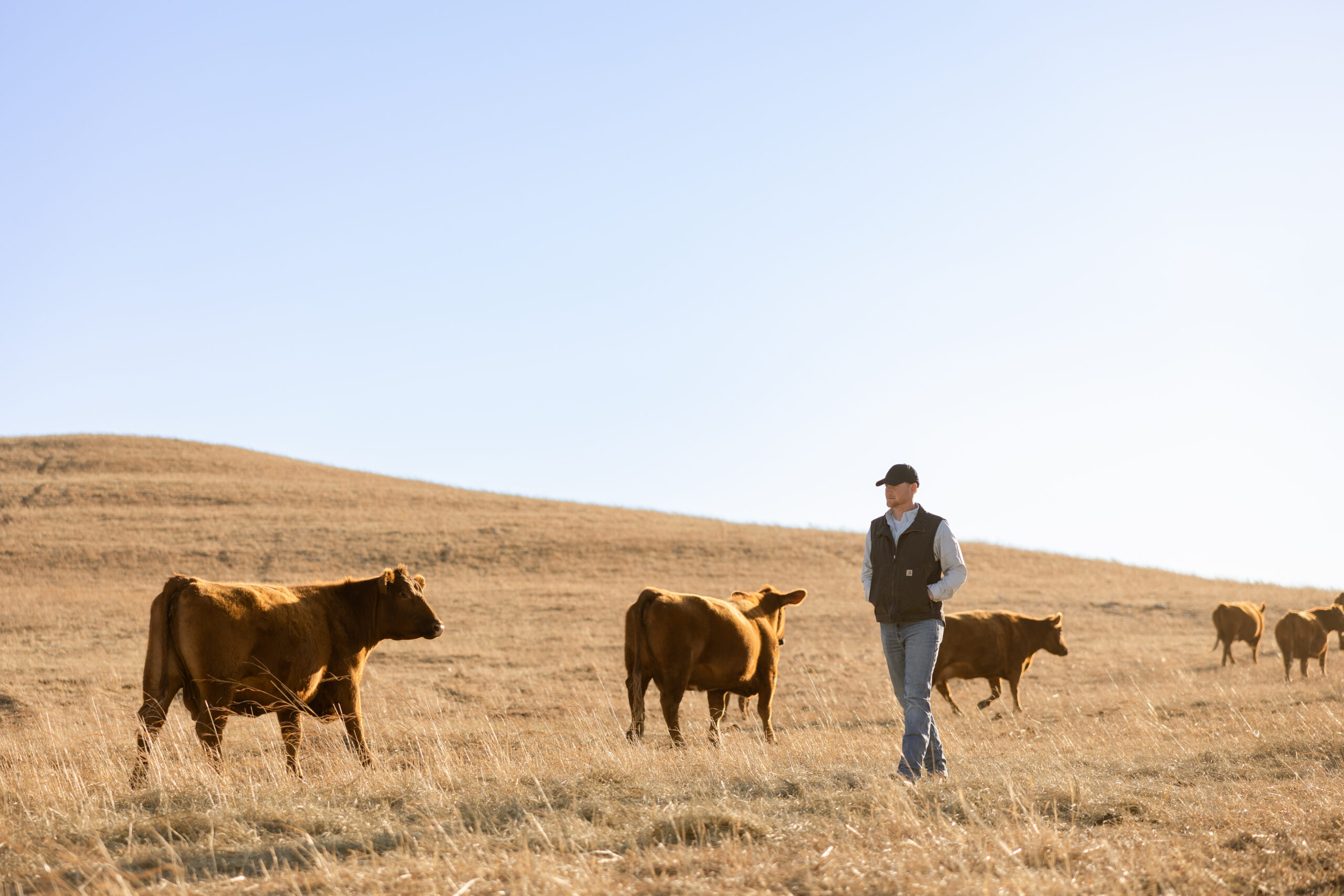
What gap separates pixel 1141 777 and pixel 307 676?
7.02 meters

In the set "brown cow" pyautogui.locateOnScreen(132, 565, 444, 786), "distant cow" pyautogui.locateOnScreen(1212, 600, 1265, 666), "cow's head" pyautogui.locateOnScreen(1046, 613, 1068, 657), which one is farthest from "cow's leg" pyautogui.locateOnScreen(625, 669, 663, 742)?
"distant cow" pyautogui.locateOnScreen(1212, 600, 1265, 666)

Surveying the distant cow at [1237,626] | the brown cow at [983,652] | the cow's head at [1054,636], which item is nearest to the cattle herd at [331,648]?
the brown cow at [983,652]

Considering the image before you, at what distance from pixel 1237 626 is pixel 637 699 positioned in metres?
16.2

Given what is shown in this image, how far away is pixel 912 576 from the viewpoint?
22.5ft

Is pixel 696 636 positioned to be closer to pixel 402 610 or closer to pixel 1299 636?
pixel 402 610

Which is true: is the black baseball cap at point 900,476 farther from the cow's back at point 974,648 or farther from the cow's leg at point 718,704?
the cow's back at point 974,648

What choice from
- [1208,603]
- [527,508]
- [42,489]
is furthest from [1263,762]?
[42,489]

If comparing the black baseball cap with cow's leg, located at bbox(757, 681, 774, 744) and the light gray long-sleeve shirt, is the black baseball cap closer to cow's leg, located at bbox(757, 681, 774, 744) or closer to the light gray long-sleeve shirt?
the light gray long-sleeve shirt

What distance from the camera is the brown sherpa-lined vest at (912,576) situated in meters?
6.84

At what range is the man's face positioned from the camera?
7.06 m

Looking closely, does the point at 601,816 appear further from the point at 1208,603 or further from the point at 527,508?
the point at 527,508

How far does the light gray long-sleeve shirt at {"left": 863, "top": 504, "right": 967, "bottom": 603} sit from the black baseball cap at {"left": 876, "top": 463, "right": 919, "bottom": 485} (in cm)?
23

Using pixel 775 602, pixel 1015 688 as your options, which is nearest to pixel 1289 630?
pixel 1015 688

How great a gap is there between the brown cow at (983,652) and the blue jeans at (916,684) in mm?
8047
